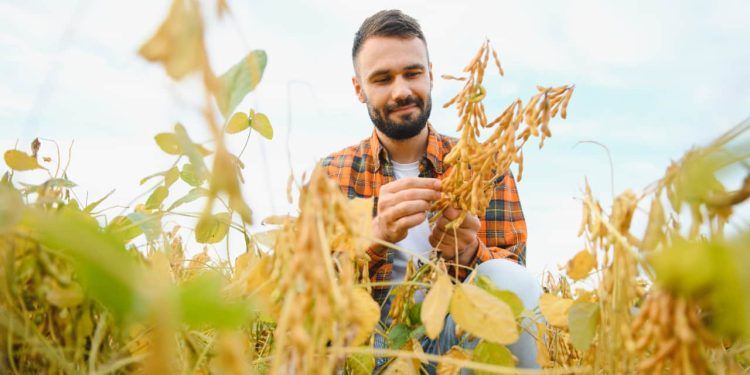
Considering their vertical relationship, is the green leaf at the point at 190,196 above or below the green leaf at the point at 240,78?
below

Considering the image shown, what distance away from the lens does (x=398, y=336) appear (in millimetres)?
604

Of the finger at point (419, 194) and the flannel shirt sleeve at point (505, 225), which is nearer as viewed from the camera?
the finger at point (419, 194)

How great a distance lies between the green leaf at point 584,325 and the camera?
1.19 feet

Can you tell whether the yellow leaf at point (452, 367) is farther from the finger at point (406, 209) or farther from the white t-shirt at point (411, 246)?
the white t-shirt at point (411, 246)

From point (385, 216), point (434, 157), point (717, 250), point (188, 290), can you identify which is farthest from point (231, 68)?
point (434, 157)

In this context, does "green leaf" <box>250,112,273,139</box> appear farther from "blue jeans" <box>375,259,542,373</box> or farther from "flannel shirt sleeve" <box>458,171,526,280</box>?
"flannel shirt sleeve" <box>458,171,526,280</box>

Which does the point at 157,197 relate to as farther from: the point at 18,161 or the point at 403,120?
the point at 403,120

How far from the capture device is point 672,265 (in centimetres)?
23

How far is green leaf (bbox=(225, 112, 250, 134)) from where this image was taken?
0.59 metres

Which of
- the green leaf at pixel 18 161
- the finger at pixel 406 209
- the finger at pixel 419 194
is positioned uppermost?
the finger at pixel 419 194

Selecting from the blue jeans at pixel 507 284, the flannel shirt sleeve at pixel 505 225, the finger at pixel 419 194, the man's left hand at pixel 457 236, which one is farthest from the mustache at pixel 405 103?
the finger at pixel 419 194

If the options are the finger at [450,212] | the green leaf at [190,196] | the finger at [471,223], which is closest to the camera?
the green leaf at [190,196]

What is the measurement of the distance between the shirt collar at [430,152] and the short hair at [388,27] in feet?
1.14

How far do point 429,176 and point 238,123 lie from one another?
1.19 meters
